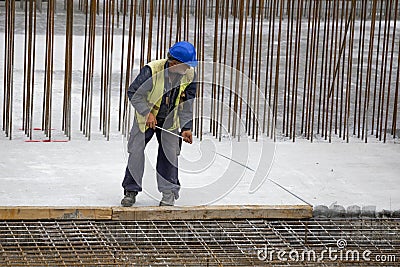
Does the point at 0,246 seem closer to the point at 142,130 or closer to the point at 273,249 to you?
the point at 142,130

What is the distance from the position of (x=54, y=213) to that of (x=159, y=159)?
35.2 inches

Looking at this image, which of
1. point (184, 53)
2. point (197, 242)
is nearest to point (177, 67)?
point (184, 53)

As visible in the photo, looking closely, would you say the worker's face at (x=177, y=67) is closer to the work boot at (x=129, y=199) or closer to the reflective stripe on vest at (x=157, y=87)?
the reflective stripe on vest at (x=157, y=87)

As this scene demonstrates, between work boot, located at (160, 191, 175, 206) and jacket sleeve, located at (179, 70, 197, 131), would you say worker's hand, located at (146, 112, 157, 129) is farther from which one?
work boot, located at (160, 191, 175, 206)

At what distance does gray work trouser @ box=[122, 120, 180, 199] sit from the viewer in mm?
6883

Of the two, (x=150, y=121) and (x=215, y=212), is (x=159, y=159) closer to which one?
(x=150, y=121)

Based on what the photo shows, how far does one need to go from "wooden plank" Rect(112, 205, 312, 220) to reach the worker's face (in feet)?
3.43

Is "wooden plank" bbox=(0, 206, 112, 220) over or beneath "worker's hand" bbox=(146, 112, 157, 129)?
beneath

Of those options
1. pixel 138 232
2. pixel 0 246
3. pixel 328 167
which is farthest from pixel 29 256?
pixel 328 167

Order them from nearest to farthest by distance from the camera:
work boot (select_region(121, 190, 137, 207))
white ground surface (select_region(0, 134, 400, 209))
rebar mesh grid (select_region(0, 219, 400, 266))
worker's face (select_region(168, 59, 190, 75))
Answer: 1. rebar mesh grid (select_region(0, 219, 400, 266))
2. worker's face (select_region(168, 59, 190, 75))
3. work boot (select_region(121, 190, 137, 207))
4. white ground surface (select_region(0, 134, 400, 209))

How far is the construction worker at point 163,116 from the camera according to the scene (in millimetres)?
6727

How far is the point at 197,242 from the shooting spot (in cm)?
676

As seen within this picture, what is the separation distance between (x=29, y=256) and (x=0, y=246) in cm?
24

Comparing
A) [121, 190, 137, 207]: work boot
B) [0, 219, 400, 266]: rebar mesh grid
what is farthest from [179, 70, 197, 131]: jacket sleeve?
[0, 219, 400, 266]: rebar mesh grid
